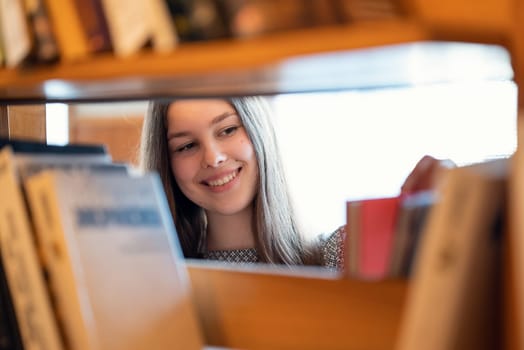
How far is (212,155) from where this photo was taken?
69.1 inches

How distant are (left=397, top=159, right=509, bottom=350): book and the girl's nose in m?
1.05

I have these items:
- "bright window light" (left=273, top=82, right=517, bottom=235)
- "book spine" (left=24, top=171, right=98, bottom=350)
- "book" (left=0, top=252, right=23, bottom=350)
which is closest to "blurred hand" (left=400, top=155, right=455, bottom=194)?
"book spine" (left=24, top=171, right=98, bottom=350)

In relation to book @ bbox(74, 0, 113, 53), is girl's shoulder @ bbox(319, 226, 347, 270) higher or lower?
lower

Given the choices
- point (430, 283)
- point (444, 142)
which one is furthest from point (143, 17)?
point (444, 142)

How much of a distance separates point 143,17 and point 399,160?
1.51m

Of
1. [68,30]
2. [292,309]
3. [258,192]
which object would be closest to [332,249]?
[258,192]

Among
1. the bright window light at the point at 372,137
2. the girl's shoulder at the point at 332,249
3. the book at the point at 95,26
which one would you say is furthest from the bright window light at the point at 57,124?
the book at the point at 95,26

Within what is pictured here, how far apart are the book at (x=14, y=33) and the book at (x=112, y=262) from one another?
0.51 feet

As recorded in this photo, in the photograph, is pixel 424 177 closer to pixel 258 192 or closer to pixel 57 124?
pixel 258 192

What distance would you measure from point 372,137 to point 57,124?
99cm

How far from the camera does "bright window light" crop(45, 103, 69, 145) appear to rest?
1956mm

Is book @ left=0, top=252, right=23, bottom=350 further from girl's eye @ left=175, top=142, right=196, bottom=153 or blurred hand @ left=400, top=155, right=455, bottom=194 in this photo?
girl's eye @ left=175, top=142, right=196, bottom=153

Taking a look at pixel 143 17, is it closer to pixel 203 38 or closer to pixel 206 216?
pixel 203 38

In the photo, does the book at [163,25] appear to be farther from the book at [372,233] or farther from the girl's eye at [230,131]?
the girl's eye at [230,131]
